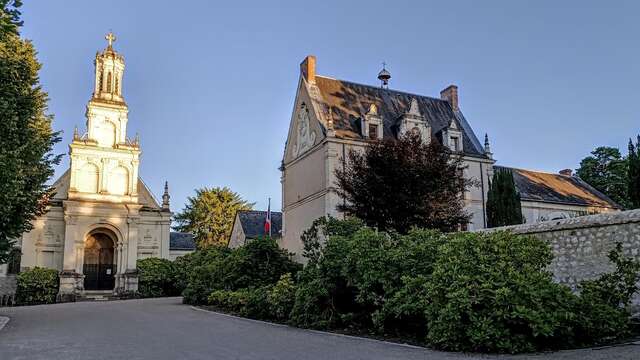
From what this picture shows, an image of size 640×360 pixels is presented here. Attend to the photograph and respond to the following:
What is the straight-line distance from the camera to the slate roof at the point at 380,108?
32219 millimetres

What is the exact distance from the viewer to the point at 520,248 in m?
10.7

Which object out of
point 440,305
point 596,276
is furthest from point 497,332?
point 596,276

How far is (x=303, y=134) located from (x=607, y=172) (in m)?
28.1

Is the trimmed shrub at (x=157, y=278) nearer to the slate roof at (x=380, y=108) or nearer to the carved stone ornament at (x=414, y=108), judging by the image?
the slate roof at (x=380, y=108)

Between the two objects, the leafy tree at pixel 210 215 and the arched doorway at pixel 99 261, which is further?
the leafy tree at pixel 210 215

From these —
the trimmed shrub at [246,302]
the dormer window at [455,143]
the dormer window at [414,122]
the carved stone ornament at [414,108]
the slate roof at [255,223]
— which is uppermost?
the carved stone ornament at [414,108]

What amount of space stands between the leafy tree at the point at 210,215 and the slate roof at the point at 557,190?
110 ft

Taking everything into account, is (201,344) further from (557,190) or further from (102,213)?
(557,190)

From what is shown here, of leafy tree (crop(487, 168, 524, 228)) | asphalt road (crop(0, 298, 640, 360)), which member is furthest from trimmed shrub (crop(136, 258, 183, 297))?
asphalt road (crop(0, 298, 640, 360))

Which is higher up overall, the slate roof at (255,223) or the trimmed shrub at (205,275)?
the slate roof at (255,223)

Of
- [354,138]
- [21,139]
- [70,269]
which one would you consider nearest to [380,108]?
[354,138]

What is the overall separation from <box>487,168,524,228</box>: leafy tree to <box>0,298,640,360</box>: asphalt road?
687 inches

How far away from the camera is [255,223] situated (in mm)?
52719

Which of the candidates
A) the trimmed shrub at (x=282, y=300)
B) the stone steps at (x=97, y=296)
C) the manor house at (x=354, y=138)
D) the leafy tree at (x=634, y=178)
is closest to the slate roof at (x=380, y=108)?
the manor house at (x=354, y=138)
